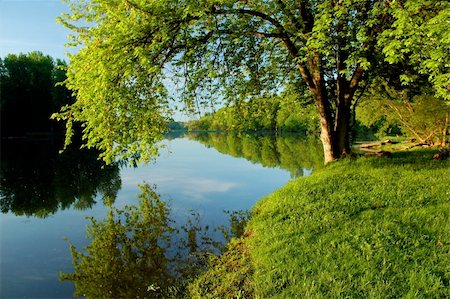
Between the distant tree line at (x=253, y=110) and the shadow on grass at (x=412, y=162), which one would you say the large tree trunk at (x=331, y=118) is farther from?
the distant tree line at (x=253, y=110)

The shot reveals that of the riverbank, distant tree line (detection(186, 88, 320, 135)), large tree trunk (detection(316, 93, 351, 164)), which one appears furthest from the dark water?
large tree trunk (detection(316, 93, 351, 164))

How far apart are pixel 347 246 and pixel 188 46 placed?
9377mm

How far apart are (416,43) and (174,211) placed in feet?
43.6

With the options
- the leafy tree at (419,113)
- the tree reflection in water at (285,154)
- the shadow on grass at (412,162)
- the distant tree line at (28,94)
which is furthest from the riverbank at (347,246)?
the distant tree line at (28,94)

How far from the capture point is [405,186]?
12758 mm

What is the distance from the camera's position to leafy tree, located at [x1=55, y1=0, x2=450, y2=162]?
11.1 m

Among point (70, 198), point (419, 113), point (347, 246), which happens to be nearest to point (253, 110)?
point (347, 246)

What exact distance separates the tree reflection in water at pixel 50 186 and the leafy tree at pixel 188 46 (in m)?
8.45

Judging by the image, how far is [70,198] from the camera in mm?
22094

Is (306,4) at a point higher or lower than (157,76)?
higher

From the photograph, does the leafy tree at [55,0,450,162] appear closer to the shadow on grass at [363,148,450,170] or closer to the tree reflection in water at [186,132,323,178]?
the shadow on grass at [363,148,450,170]

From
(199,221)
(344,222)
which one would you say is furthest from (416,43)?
(199,221)

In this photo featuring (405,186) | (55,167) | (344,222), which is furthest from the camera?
(55,167)

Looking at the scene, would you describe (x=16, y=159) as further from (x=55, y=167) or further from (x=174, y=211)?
(x=174, y=211)
